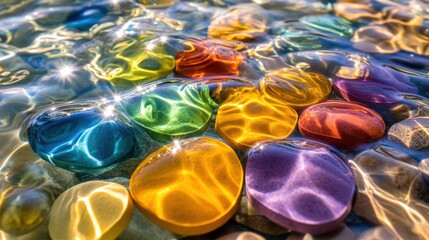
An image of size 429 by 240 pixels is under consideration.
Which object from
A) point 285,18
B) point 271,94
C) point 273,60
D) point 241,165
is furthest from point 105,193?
point 285,18

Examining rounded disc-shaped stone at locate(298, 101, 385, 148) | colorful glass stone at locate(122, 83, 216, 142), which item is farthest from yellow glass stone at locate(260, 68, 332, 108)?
colorful glass stone at locate(122, 83, 216, 142)

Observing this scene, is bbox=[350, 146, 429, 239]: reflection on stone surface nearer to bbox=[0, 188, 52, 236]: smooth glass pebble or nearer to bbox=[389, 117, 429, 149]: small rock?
bbox=[389, 117, 429, 149]: small rock

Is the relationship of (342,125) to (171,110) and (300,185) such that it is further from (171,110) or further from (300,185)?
(171,110)

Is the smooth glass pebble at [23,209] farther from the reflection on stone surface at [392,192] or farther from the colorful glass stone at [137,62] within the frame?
the reflection on stone surface at [392,192]

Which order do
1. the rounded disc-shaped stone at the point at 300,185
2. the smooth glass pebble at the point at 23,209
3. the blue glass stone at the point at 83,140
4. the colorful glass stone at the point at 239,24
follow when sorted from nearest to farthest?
the rounded disc-shaped stone at the point at 300,185
the smooth glass pebble at the point at 23,209
the blue glass stone at the point at 83,140
the colorful glass stone at the point at 239,24

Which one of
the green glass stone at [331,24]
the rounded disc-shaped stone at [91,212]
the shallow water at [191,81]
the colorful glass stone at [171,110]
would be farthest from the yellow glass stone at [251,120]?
the green glass stone at [331,24]

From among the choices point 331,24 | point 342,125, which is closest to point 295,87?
point 342,125
